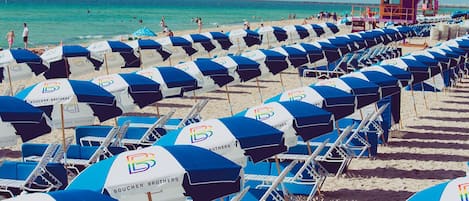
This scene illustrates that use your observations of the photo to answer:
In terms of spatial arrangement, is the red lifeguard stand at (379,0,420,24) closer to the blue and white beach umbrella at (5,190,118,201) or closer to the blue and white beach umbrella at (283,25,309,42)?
the blue and white beach umbrella at (283,25,309,42)

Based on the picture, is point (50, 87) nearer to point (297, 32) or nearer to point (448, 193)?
point (448, 193)

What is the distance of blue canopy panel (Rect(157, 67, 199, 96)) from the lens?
10.6 m

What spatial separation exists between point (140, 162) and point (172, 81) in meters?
5.57

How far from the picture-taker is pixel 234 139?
6.36 meters

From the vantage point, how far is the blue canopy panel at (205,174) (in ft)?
16.9

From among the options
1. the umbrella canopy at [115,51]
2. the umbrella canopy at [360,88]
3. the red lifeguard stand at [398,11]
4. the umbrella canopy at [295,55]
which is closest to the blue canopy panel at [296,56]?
the umbrella canopy at [295,55]

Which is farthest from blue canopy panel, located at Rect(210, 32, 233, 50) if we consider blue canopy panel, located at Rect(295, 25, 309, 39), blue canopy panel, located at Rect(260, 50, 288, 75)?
blue canopy panel, located at Rect(260, 50, 288, 75)

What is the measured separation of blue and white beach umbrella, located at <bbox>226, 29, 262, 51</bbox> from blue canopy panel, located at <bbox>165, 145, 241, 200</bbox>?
16.2 meters

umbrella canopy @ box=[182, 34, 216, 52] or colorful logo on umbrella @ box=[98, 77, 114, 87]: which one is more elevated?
colorful logo on umbrella @ box=[98, 77, 114, 87]

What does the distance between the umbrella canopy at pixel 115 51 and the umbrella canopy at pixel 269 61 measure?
3.88 meters

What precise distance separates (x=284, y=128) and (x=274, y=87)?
33.7 feet

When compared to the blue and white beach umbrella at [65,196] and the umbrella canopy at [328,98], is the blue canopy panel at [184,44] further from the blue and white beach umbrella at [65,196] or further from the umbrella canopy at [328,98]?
the blue and white beach umbrella at [65,196]

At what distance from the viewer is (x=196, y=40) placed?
1959 cm

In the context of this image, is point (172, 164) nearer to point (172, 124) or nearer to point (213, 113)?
point (172, 124)
